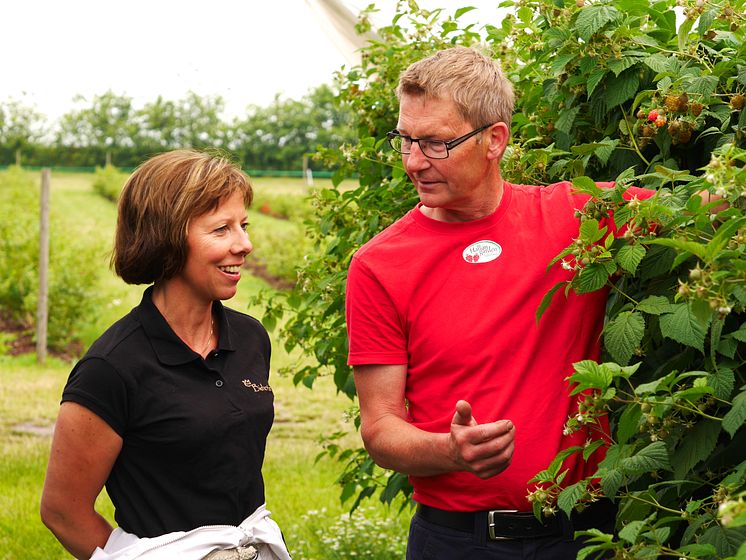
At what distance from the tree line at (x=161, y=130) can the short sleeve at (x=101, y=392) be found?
14.3m

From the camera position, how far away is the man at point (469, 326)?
→ 2.23 meters

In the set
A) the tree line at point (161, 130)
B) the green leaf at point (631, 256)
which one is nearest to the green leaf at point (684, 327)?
the green leaf at point (631, 256)

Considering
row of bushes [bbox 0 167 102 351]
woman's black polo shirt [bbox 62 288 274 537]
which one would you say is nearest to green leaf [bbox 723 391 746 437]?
woman's black polo shirt [bbox 62 288 274 537]

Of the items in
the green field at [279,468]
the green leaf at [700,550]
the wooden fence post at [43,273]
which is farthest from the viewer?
the wooden fence post at [43,273]

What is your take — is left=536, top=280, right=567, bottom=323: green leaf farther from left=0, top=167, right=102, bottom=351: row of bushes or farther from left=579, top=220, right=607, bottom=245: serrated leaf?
left=0, top=167, right=102, bottom=351: row of bushes

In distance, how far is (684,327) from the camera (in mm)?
1782

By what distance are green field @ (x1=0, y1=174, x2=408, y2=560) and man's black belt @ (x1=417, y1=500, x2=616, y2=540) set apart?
4.06 feet

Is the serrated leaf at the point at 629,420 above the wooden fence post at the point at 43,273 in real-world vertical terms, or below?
above

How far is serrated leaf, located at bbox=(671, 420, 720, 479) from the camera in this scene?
1771 mm

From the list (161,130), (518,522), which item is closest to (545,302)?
(518,522)

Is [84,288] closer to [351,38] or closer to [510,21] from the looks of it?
[351,38]

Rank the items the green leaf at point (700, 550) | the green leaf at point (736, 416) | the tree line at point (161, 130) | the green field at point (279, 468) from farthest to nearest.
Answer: the tree line at point (161, 130) → the green field at point (279, 468) → the green leaf at point (736, 416) → the green leaf at point (700, 550)

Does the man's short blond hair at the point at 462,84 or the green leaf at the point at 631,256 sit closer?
the green leaf at the point at 631,256

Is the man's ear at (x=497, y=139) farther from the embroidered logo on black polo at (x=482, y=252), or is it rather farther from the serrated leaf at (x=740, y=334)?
the serrated leaf at (x=740, y=334)
